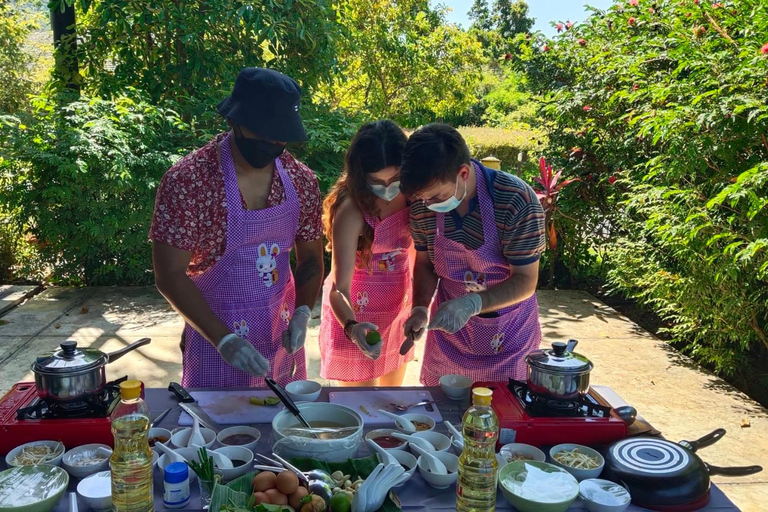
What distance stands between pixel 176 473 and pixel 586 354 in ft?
13.5

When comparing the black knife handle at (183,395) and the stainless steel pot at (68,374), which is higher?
the stainless steel pot at (68,374)

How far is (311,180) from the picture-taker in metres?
2.48

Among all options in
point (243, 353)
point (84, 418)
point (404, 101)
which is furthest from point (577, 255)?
point (84, 418)

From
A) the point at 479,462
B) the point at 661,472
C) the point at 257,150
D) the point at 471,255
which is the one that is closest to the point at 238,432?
the point at 479,462

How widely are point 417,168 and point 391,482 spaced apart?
1.01 m

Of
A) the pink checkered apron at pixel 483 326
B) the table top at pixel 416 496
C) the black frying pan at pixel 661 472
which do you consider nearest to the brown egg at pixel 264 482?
the table top at pixel 416 496

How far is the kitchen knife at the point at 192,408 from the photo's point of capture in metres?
1.92

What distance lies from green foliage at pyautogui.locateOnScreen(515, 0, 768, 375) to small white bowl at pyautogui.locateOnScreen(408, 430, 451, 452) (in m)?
2.52

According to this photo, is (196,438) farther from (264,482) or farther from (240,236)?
(240,236)

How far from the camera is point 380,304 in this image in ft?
9.43

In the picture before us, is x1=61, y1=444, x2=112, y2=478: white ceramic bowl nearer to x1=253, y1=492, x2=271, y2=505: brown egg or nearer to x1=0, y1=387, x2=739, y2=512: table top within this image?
x1=0, y1=387, x2=739, y2=512: table top

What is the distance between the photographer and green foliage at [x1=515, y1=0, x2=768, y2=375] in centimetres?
369

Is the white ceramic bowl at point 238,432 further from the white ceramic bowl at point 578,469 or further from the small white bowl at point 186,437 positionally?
the white ceramic bowl at point 578,469

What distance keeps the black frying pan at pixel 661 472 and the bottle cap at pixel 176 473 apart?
44.6 inches
